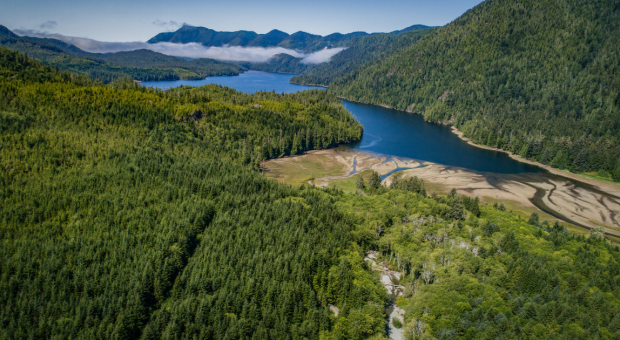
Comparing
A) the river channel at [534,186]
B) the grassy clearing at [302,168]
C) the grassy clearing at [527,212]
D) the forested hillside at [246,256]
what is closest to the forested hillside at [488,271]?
the forested hillside at [246,256]

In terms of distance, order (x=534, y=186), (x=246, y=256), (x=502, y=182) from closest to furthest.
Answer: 1. (x=246, y=256)
2. (x=534, y=186)
3. (x=502, y=182)

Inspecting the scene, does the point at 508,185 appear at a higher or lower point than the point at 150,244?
higher

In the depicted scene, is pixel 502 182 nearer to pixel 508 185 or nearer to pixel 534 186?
pixel 508 185

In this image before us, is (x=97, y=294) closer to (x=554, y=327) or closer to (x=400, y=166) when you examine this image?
(x=554, y=327)

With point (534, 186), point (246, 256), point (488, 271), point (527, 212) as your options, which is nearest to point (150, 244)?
point (246, 256)

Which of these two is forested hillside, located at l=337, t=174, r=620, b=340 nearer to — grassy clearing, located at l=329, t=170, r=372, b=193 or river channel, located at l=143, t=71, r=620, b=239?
grassy clearing, located at l=329, t=170, r=372, b=193

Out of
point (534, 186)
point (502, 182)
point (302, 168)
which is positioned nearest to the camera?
point (534, 186)

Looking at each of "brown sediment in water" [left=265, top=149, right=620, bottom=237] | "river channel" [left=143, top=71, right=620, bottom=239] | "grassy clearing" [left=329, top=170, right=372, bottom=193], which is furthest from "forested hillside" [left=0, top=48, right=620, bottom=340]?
"river channel" [left=143, top=71, right=620, bottom=239]

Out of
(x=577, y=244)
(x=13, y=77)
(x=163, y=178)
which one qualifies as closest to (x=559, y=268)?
(x=577, y=244)
